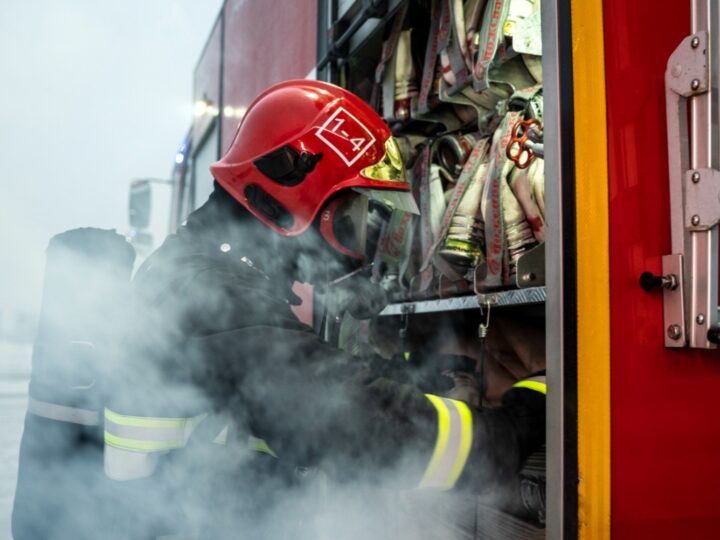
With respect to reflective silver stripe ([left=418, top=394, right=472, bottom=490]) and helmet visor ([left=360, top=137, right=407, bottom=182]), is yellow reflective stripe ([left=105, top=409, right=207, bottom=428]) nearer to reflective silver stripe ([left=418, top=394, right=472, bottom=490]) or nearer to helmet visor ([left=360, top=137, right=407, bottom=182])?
reflective silver stripe ([left=418, top=394, right=472, bottom=490])

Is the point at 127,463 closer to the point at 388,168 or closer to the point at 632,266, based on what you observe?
the point at 388,168

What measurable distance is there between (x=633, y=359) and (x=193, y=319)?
2.79 feet

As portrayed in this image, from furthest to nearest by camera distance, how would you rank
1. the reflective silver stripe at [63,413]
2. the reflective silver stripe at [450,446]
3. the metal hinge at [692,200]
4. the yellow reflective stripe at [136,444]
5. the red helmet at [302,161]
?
the red helmet at [302,161]
the reflective silver stripe at [63,413]
the yellow reflective stripe at [136,444]
the reflective silver stripe at [450,446]
the metal hinge at [692,200]

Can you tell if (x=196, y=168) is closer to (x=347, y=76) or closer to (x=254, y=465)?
(x=347, y=76)

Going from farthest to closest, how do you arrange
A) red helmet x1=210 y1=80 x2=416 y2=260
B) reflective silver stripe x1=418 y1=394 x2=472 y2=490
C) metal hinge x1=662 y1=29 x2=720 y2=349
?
red helmet x1=210 y1=80 x2=416 y2=260 → reflective silver stripe x1=418 y1=394 x2=472 y2=490 → metal hinge x1=662 y1=29 x2=720 y2=349

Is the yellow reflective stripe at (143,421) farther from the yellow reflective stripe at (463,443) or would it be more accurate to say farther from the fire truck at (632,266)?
the fire truck at (632,266)

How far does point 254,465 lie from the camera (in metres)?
1.58

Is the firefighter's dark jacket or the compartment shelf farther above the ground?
the compartment shelf

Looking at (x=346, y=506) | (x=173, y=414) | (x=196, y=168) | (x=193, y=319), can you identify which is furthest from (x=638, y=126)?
(x=196, y=168)

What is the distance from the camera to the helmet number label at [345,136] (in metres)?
1.73

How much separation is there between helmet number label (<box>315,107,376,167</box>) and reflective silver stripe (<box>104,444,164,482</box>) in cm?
91

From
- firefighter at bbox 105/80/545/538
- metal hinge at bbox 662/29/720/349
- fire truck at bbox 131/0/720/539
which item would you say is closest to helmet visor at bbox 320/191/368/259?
firefighter at bbox 105/80/545/538

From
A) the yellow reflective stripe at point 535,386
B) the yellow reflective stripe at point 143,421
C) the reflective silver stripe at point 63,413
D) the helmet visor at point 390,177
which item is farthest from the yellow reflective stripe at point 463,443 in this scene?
the reflective silver stripe at point 63,413

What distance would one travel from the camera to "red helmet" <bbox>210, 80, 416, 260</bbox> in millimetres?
1710
